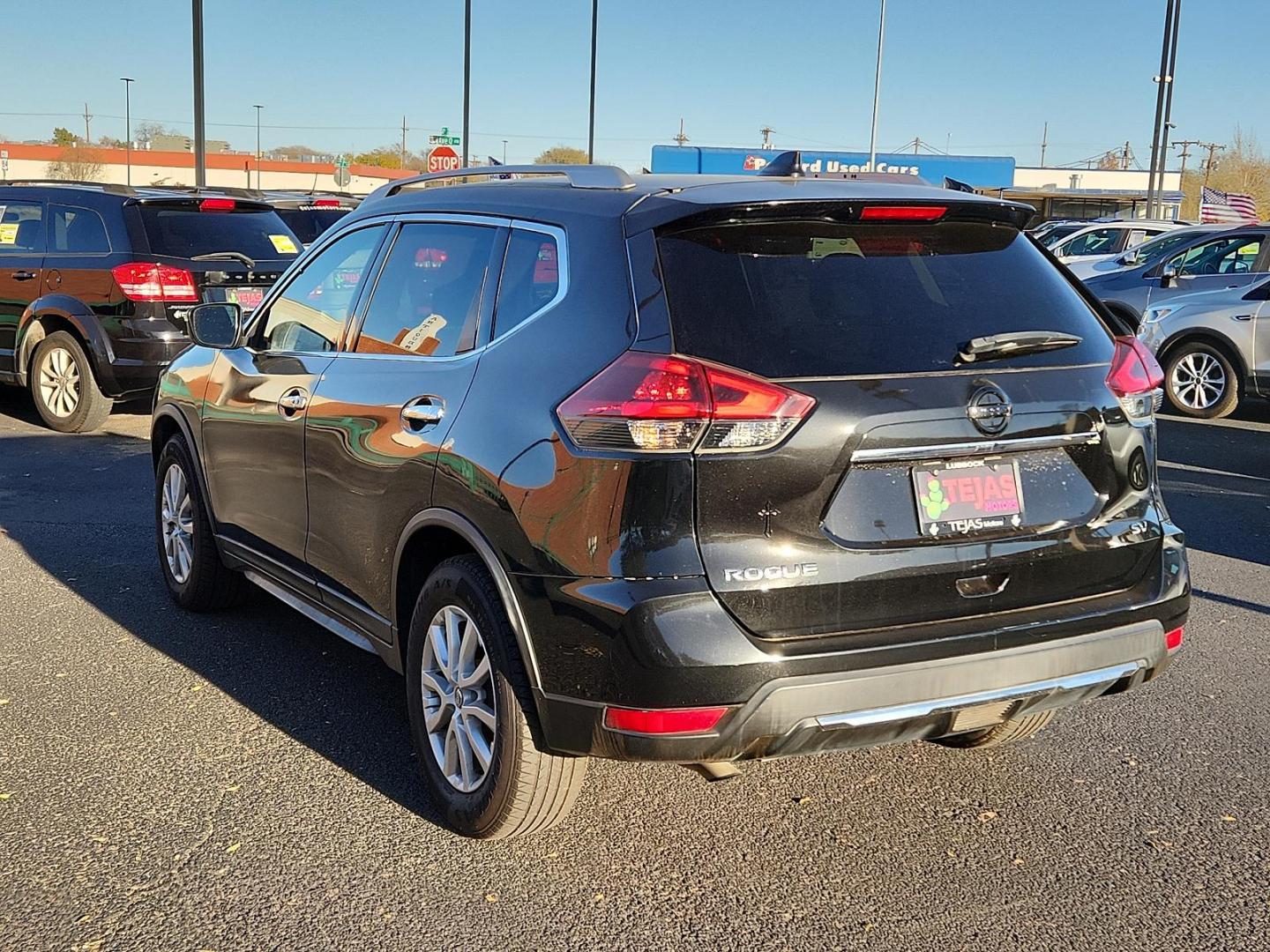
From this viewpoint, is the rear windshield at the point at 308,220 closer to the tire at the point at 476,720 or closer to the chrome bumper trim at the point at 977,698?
the tire at the point at 476,720

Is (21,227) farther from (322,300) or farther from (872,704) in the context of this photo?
(872,704)

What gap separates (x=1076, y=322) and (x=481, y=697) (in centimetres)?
189

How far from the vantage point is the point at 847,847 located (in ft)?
12.0

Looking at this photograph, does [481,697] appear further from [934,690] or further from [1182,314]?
[1182,314]

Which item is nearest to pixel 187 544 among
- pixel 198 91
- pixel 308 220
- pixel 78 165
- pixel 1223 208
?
pixel 308 220

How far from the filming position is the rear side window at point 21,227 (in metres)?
10.9

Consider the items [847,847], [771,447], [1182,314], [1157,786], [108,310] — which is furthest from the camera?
[1182,314]

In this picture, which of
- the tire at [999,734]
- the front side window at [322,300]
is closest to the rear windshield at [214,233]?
the front side window at [322,300]

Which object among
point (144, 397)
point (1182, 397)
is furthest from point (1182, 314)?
point (144, 397)

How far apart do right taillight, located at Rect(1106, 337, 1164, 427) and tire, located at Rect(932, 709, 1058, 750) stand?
112cm

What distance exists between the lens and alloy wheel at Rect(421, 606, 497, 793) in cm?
354

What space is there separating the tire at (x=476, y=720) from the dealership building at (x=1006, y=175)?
28.7m

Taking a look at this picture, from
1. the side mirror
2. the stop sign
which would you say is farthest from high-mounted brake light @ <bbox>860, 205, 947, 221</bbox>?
the stop sign

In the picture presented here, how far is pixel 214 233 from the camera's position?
1069 centimetres
